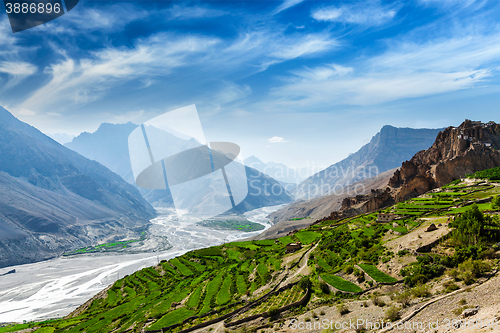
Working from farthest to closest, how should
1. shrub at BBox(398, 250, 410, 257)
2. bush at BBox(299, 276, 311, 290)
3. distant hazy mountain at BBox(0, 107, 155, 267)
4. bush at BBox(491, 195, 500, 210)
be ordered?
distant hazy mountain at BBox(0, 107, 155, 267) → bush at BBox(491, 195, 500, 210) → bush at BBox(299, 276, 311, 290) → shrub at BBox(398, 250, 410, 257)

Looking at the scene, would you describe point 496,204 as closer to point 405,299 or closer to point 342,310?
point 405,299

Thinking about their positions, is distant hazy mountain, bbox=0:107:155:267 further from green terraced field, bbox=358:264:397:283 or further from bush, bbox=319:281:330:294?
green terraced field, bbox=358:264:397:283

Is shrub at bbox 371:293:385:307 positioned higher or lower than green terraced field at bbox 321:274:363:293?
higher

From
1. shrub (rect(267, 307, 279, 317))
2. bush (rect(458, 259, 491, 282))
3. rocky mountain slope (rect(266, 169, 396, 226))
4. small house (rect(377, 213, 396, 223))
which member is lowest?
rocky mountain slope (rect(266, 169, 396, 226))

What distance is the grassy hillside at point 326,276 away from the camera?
18.7 meters

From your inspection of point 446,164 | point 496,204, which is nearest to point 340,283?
point 496,204

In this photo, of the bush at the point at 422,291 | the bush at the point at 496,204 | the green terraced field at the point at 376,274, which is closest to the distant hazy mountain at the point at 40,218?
the green terraced field at the point at 376,274

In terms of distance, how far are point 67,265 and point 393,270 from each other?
4577 inches

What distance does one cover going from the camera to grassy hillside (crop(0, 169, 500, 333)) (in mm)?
18734

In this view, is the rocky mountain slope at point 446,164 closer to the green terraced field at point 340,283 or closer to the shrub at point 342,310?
the green terraced field at point 340,283

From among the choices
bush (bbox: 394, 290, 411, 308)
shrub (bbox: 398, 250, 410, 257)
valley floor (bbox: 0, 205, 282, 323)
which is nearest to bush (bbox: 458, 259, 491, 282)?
bush (bbox: 394, 290, 411, 308)

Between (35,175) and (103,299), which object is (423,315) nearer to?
(103,299)

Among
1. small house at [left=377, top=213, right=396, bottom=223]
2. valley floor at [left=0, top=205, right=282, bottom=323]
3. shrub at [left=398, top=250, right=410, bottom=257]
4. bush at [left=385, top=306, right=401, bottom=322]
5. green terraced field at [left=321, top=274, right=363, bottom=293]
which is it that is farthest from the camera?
valley floor at [left=0, top=205, right=282, bottom=323]

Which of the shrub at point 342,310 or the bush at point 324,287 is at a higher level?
the shrub at point 342,310
